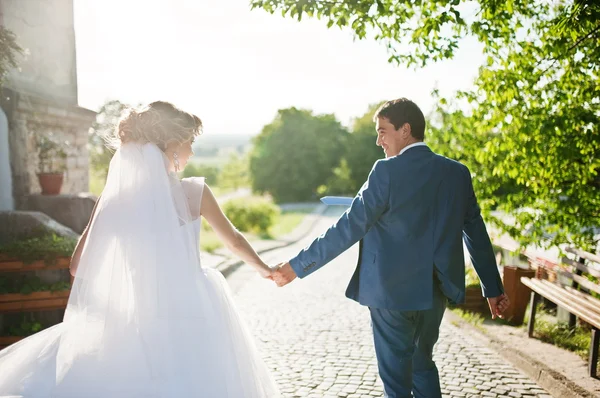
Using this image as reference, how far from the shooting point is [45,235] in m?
6.26

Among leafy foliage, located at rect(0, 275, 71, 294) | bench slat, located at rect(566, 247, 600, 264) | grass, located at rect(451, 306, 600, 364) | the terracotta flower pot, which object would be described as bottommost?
grass, located at rect(451, 306, 600, 364)

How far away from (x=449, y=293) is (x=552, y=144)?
3391 mm

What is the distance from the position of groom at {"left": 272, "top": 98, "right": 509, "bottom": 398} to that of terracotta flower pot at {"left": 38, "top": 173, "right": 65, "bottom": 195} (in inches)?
244

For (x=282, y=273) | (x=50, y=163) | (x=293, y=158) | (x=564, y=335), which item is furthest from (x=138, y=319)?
(x=293, y=158)

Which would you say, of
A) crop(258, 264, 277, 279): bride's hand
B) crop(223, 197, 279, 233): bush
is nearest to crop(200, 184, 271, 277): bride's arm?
crop(258, 264, 277, 279): bride's hand

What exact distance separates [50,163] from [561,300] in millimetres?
7496

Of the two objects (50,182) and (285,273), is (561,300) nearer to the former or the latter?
(285,273)

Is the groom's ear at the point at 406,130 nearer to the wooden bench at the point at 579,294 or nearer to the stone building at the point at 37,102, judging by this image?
the wooden bench at the point at 579,294

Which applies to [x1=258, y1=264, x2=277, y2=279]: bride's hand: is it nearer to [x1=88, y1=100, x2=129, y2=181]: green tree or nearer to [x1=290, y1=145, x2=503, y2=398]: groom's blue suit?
[x1=290, y1=145, x2=503, y2=398]: groom's blue suit

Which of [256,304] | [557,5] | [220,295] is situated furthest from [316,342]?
[557,5]

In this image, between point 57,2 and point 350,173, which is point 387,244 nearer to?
point 57,2

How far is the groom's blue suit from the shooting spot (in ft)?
10.5

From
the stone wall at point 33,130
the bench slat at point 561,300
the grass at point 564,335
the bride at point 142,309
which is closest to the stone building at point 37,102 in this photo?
the stone wall at point 33,130

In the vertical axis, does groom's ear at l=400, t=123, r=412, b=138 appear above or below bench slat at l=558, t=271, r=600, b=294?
above
